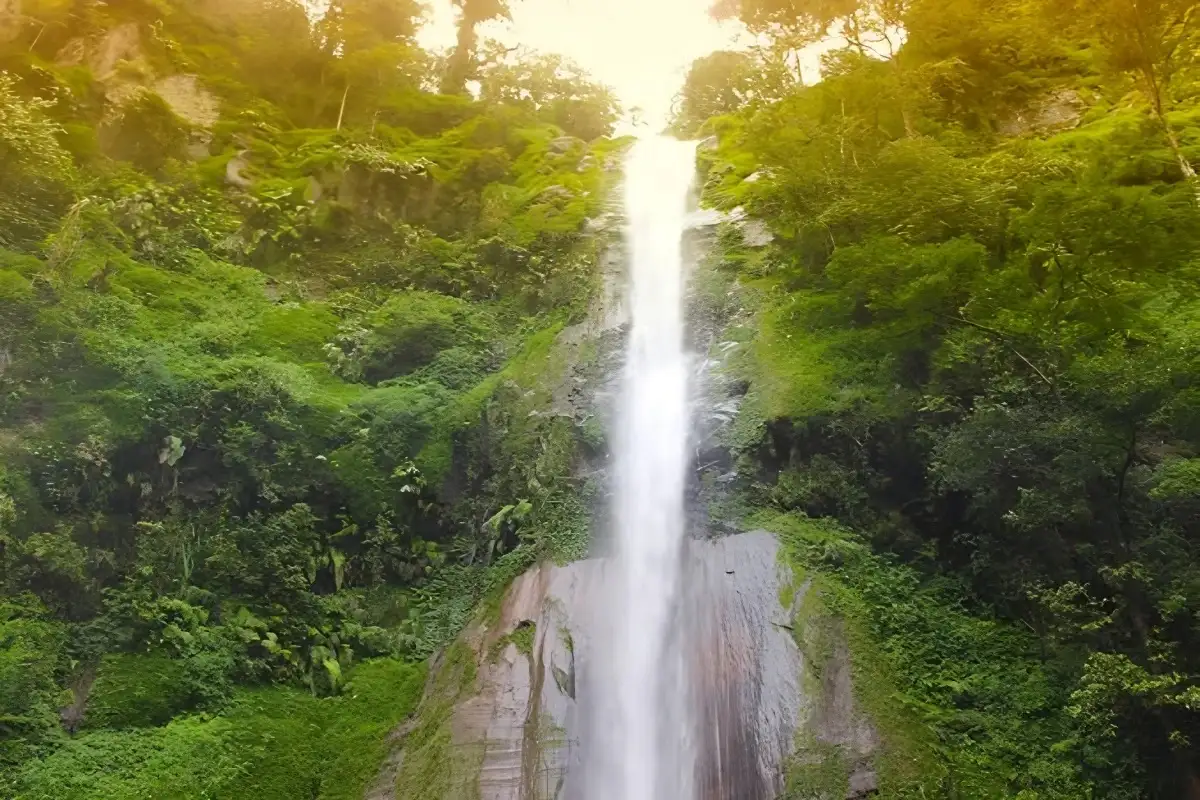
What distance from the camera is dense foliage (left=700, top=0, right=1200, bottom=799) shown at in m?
7.03

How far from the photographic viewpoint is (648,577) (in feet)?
31.6

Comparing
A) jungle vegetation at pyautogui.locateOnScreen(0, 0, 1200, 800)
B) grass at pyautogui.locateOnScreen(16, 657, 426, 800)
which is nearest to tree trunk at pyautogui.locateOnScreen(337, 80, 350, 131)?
jungle vegetation at pyautogui.locateOnScreen(0, 0, 1200, 800)

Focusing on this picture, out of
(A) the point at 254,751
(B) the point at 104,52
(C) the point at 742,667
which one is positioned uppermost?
(B) the point at 104,52

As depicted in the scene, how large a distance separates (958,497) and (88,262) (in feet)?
41.7

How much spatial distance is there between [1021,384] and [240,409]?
980 centimetres

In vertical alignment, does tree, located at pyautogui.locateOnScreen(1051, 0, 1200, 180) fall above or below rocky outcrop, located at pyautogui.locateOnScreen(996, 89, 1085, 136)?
below

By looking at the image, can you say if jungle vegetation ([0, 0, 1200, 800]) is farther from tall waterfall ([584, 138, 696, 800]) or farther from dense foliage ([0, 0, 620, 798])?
tall waterfall ([584, 138, 696, 800])

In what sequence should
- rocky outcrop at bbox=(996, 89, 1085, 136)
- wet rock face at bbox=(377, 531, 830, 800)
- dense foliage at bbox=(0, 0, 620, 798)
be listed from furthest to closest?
rocky outcrop at bbox=(996, 89, 1085, 136) → dense foliage at bbox=(0, 0, 620, 798) → wet rock face at bbox=(377, 531, 830, 800)

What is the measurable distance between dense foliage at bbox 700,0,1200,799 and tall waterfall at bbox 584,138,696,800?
1266 mm

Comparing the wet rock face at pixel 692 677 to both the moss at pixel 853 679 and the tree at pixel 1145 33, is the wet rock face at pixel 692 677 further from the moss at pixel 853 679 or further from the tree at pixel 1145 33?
the tree at pixel 1145 33

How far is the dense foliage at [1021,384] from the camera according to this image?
7.03 metres

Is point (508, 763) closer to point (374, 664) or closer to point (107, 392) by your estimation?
point (374, 664)

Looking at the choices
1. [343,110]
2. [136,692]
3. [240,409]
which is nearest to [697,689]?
[136,692]

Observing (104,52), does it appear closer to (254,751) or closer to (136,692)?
(136,692)
